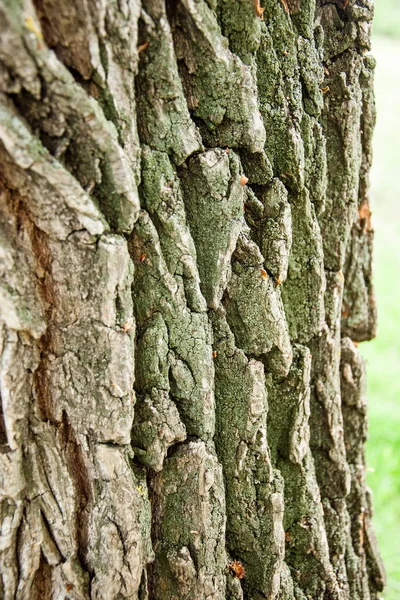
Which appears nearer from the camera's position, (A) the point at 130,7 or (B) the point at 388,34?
(A) the point at 130,7

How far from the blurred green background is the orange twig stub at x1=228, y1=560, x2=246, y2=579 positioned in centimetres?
120

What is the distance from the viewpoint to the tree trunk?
1.11 metres

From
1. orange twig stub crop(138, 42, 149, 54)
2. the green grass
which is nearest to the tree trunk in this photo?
orange twig stub crop(138, 42, 149, 54)

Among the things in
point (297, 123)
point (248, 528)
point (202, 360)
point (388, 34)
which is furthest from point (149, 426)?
point (388, 34)

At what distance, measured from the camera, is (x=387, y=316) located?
5062 millimetres

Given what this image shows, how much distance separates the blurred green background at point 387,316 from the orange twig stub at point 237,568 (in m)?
1.20

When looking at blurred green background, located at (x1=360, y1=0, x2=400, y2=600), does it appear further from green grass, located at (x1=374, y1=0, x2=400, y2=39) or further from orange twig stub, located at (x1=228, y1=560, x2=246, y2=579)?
orange twig stub, located at (x1=228, y1=560, x2=246, y2=579)

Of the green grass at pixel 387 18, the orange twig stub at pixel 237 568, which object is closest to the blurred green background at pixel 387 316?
the green grass at pixel 387 18

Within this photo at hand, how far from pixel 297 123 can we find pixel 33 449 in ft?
3.57

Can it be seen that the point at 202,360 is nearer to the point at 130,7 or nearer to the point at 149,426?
the point at 149,426

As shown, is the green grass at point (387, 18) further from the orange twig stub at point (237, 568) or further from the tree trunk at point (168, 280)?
the orange twig stub at point (237, 568)

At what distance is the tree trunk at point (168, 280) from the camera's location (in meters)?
1.11

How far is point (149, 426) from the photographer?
135cm

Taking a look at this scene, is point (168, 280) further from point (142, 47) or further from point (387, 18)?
point (387, 18)
